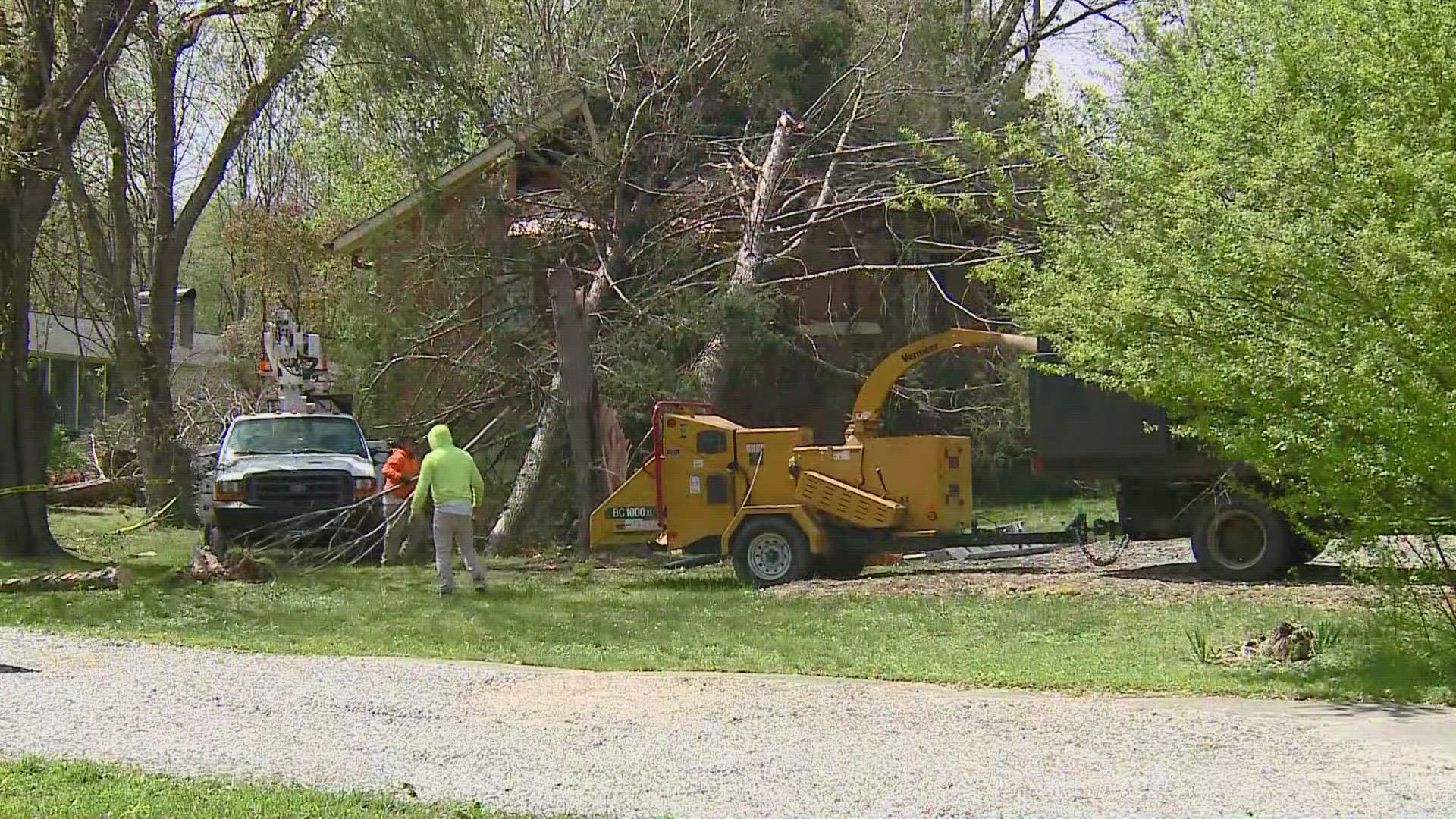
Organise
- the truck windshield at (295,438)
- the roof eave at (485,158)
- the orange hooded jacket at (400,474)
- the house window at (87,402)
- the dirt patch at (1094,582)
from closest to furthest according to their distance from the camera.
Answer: the dirt patch at (1094,582), the orange hooded jacket at (400,474), the truck windshield at (295,438), the roof eave at (485,158), the house window at (87,402)

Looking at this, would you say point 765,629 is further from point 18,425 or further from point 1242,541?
point 18,425

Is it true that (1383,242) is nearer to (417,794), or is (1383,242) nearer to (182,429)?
A: (417,794)

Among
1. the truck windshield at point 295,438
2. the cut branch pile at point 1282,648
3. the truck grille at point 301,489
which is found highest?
the truck windshield at point 295,438

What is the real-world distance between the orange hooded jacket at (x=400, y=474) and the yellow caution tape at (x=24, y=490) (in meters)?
4.74

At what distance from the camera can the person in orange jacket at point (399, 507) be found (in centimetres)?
1981

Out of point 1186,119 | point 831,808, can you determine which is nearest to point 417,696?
point 831,808

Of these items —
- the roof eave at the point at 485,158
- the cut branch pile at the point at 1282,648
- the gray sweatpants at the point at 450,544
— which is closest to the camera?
the cut branch pile at the point at 1282,648

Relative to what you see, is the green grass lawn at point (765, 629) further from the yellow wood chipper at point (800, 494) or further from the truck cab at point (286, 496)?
the truck cab at point (286, 496)

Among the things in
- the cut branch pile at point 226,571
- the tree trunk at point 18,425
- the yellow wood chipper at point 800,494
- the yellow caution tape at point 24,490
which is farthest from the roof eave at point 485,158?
the cut branch pile at point 226,571

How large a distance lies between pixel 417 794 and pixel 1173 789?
353 centimetres

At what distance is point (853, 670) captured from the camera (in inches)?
433

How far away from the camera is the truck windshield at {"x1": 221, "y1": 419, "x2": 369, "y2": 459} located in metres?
21.4

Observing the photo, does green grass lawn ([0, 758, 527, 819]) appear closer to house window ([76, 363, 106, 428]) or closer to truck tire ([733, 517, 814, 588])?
truck tire ([733, 517, 814, 588])

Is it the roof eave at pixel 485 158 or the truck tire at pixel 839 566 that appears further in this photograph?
the roof eave at pixel 485 158
